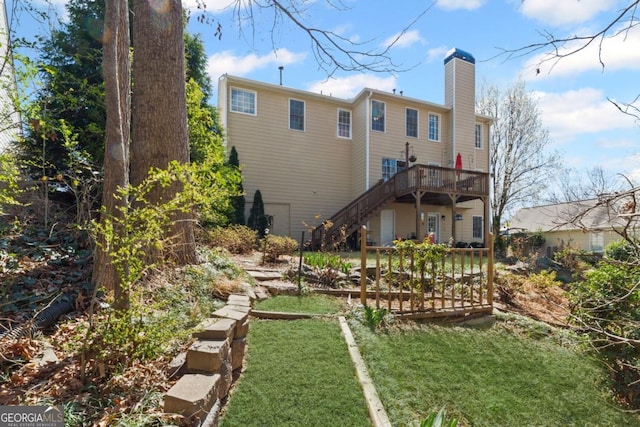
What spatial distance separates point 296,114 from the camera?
45.4ft

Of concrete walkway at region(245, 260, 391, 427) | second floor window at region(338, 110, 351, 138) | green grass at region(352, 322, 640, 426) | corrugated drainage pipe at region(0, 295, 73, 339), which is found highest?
second floor window at region(338, 110, 351, 138)

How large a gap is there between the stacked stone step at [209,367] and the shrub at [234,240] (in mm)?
4353

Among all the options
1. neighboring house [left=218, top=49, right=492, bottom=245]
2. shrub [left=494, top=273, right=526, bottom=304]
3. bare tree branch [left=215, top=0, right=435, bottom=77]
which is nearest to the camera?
bare tree branch [left=215, top=0, right=435, bottom=77]

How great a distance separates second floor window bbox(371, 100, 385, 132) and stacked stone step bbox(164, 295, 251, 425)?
1263 cm

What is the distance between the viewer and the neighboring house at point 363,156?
12.7m

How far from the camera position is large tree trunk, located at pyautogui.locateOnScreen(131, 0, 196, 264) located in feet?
15.2

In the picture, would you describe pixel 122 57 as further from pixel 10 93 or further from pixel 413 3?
pixel 413 3

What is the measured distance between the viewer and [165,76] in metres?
4.81

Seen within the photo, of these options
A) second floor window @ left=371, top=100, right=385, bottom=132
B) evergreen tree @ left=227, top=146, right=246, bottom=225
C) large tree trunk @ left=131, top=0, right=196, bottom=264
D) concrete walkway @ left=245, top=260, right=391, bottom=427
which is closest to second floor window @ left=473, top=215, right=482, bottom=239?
second floor window @ left=371, top=100, right=385, bottom=132

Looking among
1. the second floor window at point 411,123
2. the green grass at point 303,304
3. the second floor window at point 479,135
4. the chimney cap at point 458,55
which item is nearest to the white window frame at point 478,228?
the second floor window at point 479,135

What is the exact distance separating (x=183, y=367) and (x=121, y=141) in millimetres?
2281

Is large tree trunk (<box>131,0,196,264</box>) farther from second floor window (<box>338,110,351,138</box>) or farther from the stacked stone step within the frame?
second floor window (<box>338,110,351,138</box>)

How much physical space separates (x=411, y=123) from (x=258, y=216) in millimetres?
8693

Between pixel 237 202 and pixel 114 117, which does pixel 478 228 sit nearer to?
pixel 237 202
